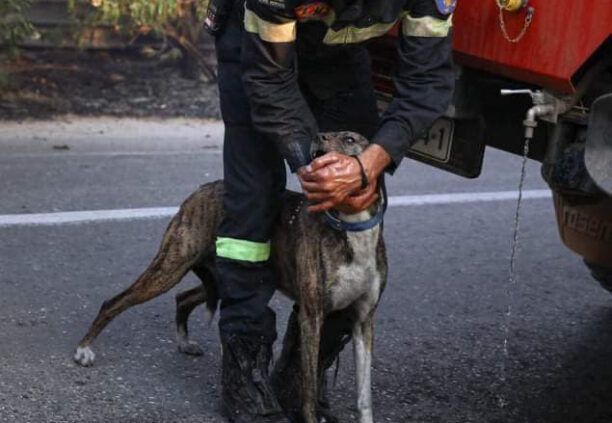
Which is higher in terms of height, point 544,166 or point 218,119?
point 544,166

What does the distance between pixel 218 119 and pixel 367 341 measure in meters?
5.73

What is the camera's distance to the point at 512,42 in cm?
342

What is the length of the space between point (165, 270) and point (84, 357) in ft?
1.60

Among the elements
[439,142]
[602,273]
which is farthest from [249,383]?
[602,273]

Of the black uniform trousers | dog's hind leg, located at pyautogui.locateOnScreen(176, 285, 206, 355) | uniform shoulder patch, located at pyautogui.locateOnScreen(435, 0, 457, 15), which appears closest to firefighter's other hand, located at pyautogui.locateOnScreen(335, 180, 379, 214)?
the black uniform trousers

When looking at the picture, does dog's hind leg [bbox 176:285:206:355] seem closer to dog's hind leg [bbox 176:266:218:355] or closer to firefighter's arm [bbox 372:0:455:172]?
dog's hind leg [bbox 176:266:218:355]

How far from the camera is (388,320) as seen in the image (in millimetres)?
Answer: 4746

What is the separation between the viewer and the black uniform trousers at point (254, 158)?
11.5 ft

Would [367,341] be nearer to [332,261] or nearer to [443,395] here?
[332,261]

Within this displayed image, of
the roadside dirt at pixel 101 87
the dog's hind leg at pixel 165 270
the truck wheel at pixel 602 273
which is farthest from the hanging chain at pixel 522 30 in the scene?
the roadside dirt at pixel 101 87

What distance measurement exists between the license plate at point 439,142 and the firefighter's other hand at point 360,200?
0.67 meters

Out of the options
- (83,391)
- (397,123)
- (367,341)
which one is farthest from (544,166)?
(83,391)

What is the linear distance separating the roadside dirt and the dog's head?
18.7ft

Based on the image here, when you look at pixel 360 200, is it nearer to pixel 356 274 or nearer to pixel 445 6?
pixel 356 274
